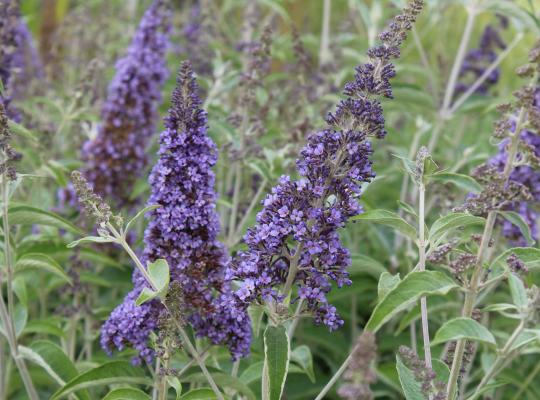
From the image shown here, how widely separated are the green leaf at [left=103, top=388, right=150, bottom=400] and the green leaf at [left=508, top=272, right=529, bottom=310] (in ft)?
4.21

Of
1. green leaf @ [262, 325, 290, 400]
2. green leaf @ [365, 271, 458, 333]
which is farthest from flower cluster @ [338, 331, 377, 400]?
green leaf @ [262, 325, 290, 400]

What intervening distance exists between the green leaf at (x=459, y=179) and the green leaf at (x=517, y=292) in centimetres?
50

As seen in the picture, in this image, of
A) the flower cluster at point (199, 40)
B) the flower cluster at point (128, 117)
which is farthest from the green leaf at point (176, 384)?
the flower cluster at point (199, 40)

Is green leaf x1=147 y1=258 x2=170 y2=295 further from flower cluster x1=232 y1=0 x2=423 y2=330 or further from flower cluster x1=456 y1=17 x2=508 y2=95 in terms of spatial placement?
flower cluster x1=456 y1=17 x2=508 y2=95

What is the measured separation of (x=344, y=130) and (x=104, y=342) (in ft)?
3.94

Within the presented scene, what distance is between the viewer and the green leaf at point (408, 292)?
232 centimetres

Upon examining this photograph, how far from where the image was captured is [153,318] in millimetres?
2863

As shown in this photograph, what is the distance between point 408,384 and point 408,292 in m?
0.52

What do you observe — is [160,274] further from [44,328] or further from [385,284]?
[44,328]

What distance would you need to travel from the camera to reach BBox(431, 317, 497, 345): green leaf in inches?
89.4

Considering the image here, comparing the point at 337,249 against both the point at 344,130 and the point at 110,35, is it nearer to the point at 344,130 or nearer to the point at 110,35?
the point at 344,130

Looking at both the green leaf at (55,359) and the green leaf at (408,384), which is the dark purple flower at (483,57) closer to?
the green leaf at (408,384)

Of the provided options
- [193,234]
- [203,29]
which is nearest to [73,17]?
[203,29]

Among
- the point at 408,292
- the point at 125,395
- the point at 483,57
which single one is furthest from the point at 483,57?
the point at 125,395
